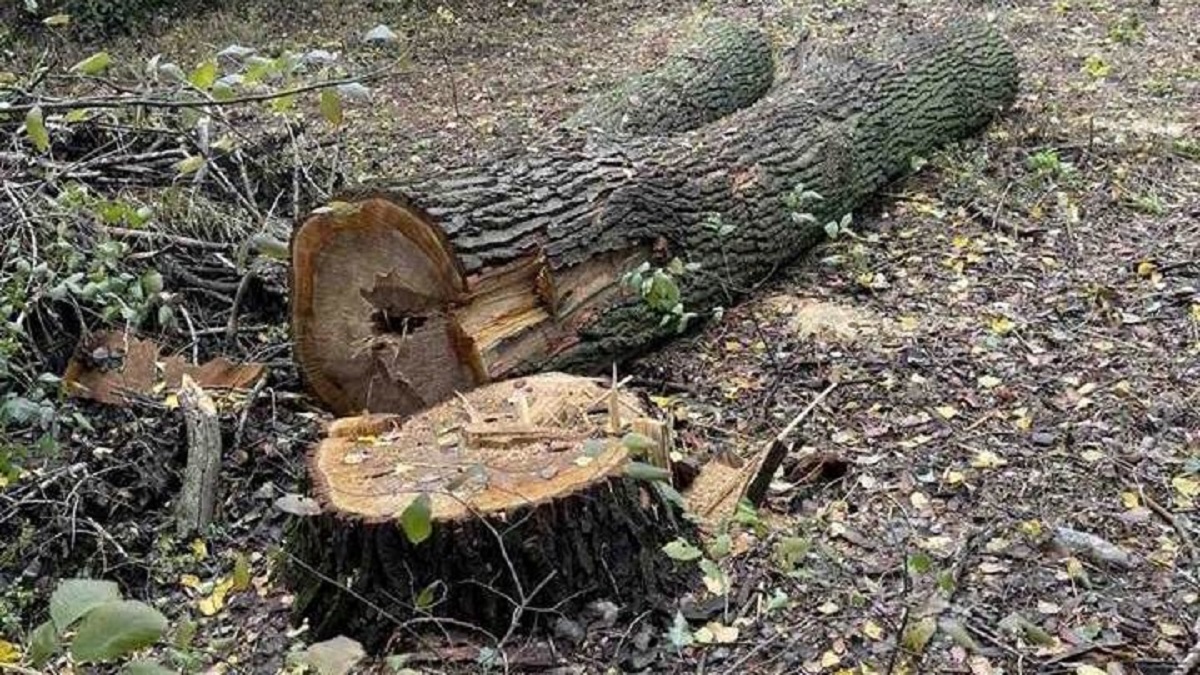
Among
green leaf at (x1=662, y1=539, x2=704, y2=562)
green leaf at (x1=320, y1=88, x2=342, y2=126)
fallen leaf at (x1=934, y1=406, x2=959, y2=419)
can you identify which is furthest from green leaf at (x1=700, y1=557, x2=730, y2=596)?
green leaf at (x1=320, y1=88, x2=342, y2=126)

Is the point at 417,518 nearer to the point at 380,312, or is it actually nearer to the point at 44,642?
the point at 44,642

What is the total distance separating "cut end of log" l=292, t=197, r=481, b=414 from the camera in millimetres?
3551

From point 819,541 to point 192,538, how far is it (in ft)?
5.83

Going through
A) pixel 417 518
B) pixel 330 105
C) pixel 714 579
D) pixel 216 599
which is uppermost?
pixel 330 105

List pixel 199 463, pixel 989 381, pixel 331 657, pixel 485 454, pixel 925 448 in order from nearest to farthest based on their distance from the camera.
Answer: pixel 331 657
pixel 485 454
pixel 199 463
pixel 925 448
pixel 989 381

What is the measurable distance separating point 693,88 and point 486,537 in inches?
168

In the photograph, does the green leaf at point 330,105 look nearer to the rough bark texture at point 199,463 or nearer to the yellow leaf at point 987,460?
the rough bark texture at point 199,463

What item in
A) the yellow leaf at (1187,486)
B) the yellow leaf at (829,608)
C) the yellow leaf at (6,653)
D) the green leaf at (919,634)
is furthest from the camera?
the yellow leaf at (1187,486)

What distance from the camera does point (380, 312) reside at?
3.62 meters

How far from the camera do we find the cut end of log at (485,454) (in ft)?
8.96

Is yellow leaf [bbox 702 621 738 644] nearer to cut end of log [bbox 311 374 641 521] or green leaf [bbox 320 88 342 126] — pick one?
cut end of log [bbox 311 374 641 521]

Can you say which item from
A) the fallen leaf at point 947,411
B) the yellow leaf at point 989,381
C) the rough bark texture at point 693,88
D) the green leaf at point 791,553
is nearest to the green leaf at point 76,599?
the green leaf at point 791,553

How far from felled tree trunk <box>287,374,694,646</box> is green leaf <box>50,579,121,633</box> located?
1357 mm

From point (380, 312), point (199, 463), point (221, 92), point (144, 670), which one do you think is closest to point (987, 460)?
point (380, 312)
